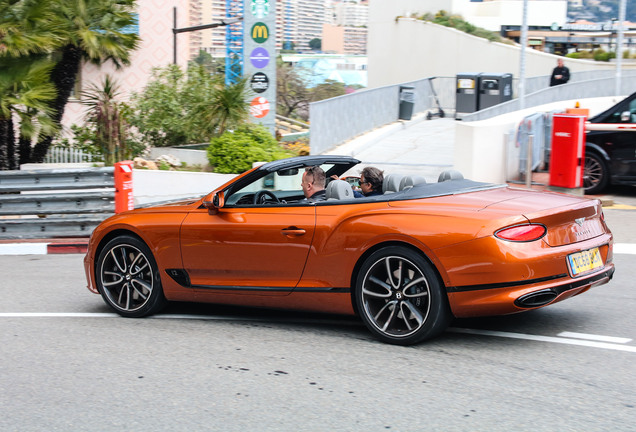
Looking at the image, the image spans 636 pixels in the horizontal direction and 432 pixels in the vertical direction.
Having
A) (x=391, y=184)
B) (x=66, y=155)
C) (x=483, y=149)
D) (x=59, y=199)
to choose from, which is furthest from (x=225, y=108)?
(x=391, y=184)

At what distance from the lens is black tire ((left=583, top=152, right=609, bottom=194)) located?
13.6m

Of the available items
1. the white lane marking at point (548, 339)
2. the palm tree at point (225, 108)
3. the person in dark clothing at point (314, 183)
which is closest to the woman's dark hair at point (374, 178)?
the person in dark clothing at point (314, 183)

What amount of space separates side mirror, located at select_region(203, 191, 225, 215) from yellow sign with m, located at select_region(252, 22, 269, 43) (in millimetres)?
14643

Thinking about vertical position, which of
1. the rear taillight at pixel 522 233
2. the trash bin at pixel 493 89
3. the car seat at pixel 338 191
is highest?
the trash bin at pixel 493 89

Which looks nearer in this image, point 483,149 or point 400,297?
point 400,297

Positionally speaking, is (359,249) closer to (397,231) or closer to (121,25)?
(397,231)

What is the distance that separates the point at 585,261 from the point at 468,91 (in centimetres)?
2072

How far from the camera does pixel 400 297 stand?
5.39 meters

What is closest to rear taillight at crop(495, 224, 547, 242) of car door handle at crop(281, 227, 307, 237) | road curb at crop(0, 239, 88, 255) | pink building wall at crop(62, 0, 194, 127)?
car door handle at crop(281, 227, 307, 237)

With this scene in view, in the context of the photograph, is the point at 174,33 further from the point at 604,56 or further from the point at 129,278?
the point at 129,278

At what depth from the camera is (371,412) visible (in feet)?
14.3

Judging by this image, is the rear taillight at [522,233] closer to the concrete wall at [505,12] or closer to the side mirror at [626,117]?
the side mirror at [626,117]

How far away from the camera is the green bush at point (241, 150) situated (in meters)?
17.0

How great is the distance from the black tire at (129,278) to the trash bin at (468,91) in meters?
20.0
